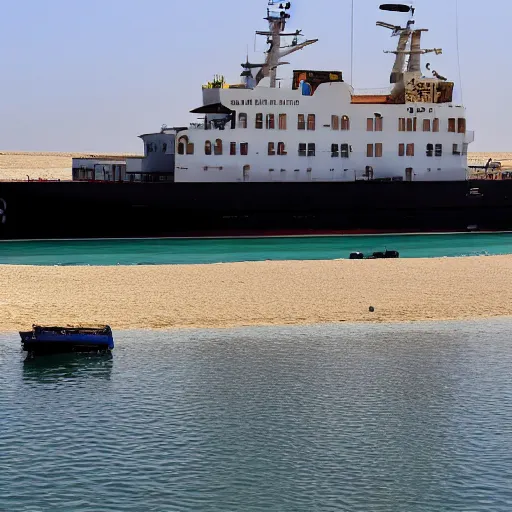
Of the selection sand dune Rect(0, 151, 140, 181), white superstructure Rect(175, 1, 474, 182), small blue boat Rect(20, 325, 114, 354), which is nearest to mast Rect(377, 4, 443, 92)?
white superstructure Rect(175, 1, 474, 182)

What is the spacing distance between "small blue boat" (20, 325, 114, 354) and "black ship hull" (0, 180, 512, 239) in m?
23.4

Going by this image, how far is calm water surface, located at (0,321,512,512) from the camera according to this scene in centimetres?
1334

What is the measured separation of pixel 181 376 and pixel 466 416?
5795mm

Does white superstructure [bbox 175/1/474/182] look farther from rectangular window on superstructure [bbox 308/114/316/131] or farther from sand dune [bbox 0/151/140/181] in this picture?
sand dune [bbox 0/151/140/181]

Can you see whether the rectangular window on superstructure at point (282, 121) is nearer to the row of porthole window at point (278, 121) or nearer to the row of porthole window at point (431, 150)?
the row of porthole window at point (278, 121)

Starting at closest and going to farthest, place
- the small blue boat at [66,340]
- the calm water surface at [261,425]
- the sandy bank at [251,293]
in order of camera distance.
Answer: the calm water surface at [261,425]
the small blue boat at [66,340]
the sandy bank at [251,293]

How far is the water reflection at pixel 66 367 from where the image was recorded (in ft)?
64.2

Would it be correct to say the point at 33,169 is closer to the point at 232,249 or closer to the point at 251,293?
the point at 232,249

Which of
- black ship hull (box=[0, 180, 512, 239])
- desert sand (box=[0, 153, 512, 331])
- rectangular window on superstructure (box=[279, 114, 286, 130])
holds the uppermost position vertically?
rectangular window on superstructure (box=[279, 114, 286, 130])

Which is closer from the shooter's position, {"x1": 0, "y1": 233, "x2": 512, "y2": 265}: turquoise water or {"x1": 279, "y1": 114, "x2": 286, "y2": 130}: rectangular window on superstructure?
{"x1": 0, "y1": 233, "x2": 512, "y2": 265}: turquoise water

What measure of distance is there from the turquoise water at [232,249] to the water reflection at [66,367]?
55.7 ft

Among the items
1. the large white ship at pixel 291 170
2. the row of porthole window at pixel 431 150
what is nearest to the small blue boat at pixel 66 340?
the large white ship at pixel 291 170

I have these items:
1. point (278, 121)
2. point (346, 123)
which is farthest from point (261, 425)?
point (346, 123)

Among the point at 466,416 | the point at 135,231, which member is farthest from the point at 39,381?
the point at 135,231
